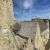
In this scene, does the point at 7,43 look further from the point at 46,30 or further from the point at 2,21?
the point at 46,30

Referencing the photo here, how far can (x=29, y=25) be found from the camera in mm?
26969

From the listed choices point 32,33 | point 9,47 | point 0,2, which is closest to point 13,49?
point 9,47

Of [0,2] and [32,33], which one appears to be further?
[32,33]

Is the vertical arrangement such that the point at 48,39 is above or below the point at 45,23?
below

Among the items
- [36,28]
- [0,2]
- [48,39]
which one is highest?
[0,2]

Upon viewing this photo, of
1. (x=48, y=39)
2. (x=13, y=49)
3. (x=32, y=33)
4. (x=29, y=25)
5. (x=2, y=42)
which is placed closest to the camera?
(x=2, y=42)

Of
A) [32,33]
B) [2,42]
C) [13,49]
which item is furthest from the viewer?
[32,33]

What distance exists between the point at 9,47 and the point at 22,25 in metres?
16.5

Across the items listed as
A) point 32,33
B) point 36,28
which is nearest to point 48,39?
point 36,28

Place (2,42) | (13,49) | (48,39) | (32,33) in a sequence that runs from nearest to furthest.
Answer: (2,42) < (13,49) < (32,33) < (48,39)

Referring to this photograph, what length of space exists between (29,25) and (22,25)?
0.98 m

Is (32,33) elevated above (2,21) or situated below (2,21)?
below

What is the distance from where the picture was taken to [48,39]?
3253 cm

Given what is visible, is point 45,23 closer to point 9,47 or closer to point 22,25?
point 22,25
